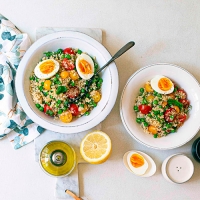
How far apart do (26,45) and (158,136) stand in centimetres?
79

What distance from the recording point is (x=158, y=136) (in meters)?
1.81

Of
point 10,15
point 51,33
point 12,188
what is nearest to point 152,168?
point 12,188

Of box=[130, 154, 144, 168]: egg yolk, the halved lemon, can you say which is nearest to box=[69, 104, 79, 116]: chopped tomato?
the halved lemon

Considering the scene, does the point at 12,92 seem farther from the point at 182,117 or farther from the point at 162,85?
the point at 182,117

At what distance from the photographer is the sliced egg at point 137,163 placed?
5.88ft

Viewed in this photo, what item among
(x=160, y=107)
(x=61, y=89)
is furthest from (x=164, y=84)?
(x=61, y=89)

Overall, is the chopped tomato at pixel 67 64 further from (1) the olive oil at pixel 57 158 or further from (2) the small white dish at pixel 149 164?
(2) the small white dish at pixel 149 164

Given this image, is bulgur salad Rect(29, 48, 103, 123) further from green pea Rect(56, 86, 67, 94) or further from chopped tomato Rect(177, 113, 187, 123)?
chopped tomato Rect(177, 113, 187, 123)

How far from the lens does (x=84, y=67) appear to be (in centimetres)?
→ 169

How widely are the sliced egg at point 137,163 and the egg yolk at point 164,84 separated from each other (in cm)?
35

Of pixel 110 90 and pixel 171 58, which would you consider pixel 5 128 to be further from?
pixel 171 58

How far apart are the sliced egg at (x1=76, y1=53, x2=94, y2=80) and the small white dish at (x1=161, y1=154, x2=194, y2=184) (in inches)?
22.7

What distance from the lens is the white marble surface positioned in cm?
177

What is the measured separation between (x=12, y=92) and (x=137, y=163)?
696 millimetres
